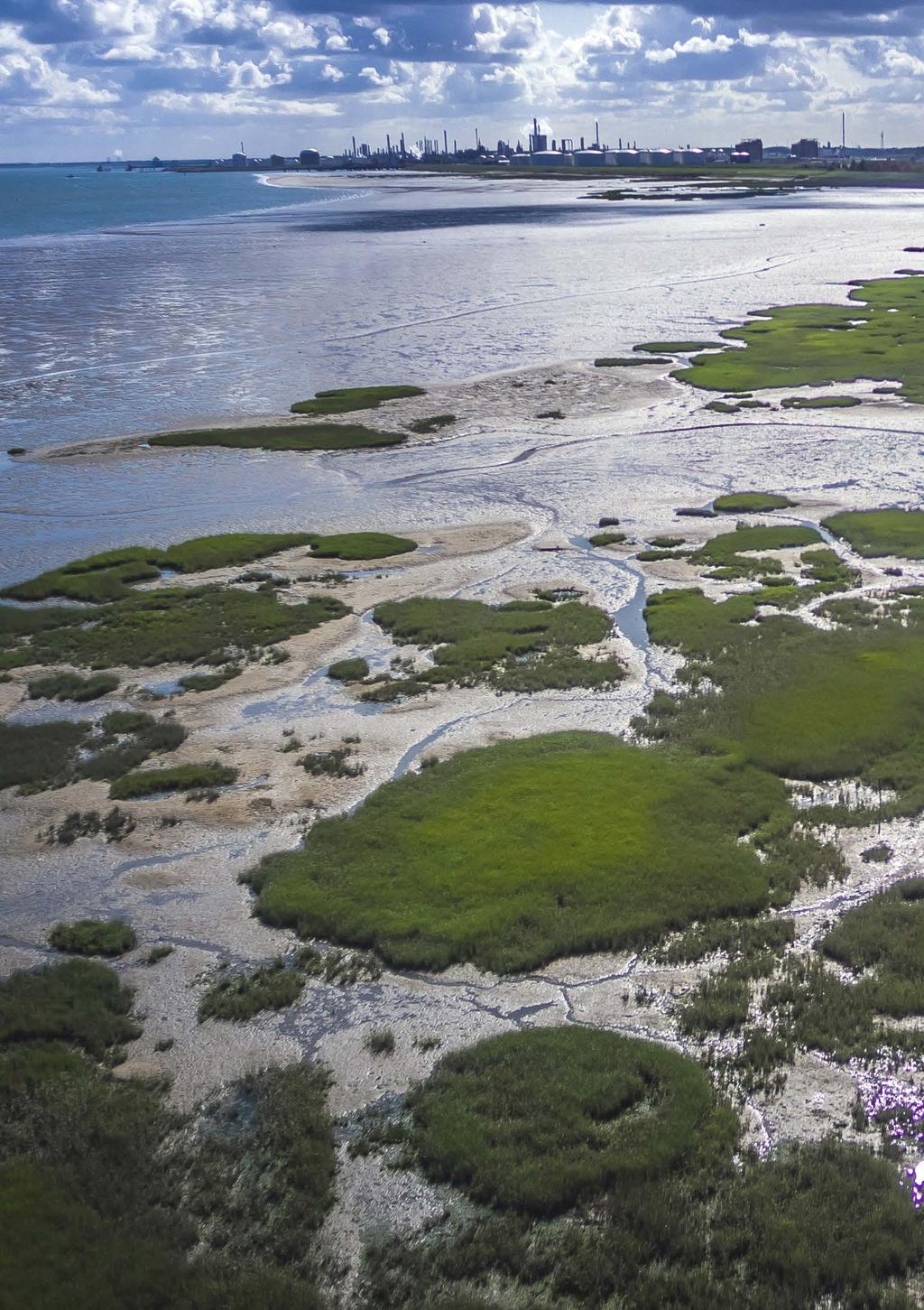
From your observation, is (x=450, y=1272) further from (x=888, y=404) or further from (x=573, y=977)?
(x=888, y=404)

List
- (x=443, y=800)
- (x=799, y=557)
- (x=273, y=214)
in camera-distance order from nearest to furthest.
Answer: (x=443, y=800)
(x=799, y=557)
(x=273, y=214)

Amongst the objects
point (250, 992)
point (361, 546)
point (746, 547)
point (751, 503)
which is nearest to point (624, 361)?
point (751, 503)

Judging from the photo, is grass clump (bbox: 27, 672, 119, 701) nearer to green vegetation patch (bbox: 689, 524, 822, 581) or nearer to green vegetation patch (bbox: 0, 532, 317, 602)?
green vegetation patch (bbox: 0, 532, 317, 602)

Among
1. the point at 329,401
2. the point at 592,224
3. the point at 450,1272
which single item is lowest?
the point at 450,1272

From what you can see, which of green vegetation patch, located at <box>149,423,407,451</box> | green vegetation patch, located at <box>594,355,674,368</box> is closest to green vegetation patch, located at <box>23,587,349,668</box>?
green vegetation patch, located at <box>149,423,407,451</box>

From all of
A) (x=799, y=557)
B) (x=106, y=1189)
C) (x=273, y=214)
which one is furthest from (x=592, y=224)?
(x=106, y=1189)

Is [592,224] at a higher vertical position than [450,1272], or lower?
higher
